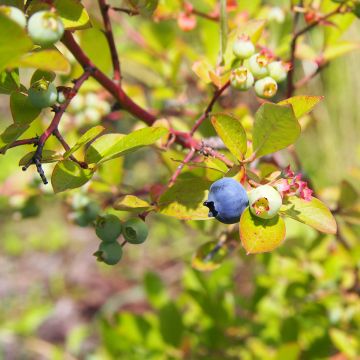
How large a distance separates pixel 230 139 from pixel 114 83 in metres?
0.26

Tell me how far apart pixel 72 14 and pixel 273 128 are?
0.26 m

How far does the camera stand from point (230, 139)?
62cm

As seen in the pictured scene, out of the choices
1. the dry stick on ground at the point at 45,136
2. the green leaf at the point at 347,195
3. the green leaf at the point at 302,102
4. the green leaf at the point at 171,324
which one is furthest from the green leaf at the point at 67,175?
the green leaf at the point at 171,324

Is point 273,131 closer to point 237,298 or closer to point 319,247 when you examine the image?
point 319,247

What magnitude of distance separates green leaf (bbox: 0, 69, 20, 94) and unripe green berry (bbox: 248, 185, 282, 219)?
295 mm

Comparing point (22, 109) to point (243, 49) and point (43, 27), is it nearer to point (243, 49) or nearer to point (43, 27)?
A: point (43, 27)

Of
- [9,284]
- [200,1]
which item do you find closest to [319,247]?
[200,1]

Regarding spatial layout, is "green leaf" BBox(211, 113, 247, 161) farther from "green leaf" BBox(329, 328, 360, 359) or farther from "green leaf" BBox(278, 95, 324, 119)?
"green leaf" BBox(329, 328, 360, 359)

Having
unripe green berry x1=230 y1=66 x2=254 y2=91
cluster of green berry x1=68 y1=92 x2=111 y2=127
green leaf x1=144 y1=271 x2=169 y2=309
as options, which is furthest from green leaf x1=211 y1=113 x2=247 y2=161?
green leaf x1=144 y1=271 x2=169 y2=309

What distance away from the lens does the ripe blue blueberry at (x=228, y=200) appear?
55 cm

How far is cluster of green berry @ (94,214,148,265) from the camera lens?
0.67 m

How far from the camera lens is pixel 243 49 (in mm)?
730

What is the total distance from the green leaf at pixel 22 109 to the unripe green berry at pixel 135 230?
17 cm

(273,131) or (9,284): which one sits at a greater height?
(273,131)
